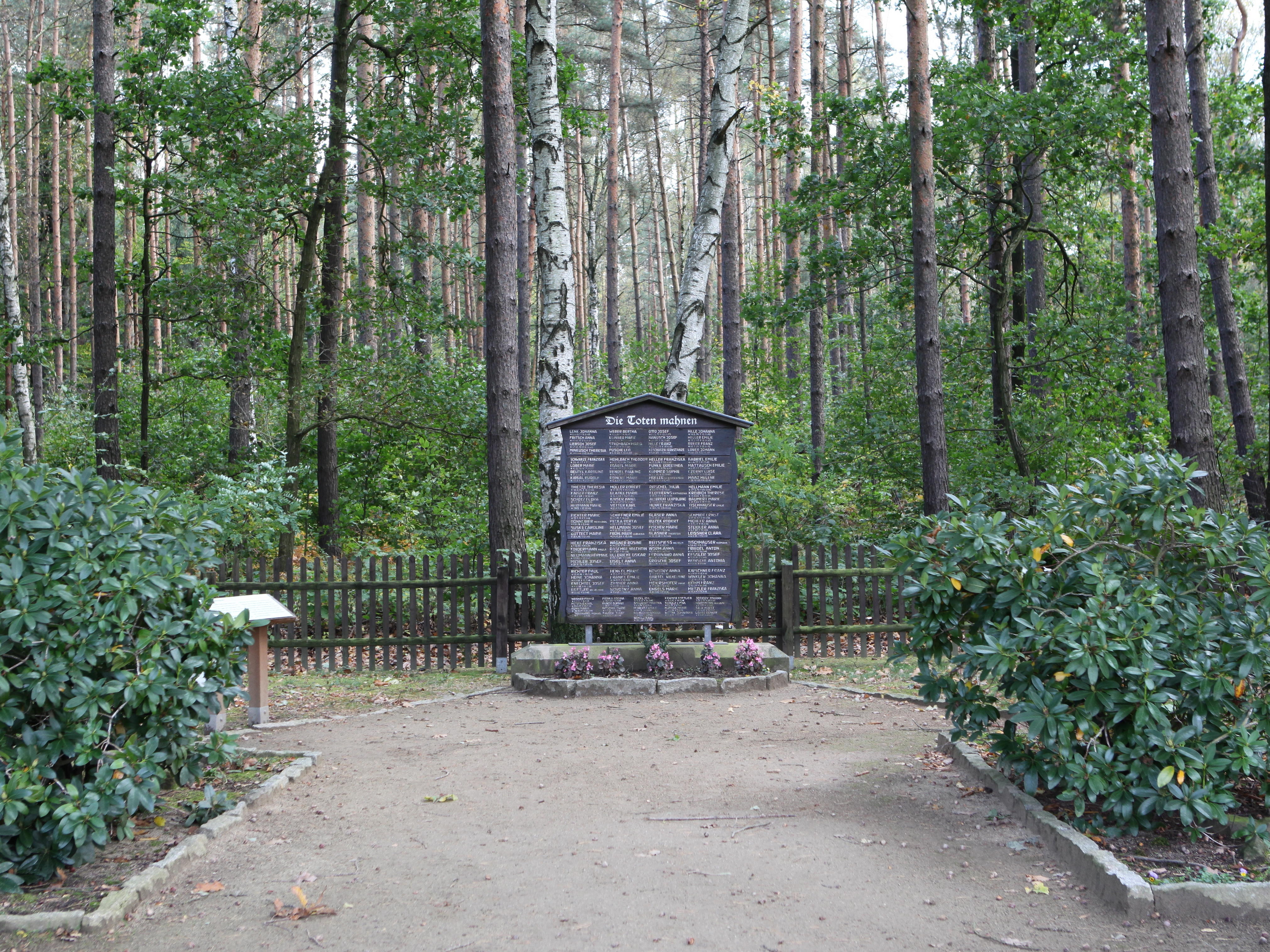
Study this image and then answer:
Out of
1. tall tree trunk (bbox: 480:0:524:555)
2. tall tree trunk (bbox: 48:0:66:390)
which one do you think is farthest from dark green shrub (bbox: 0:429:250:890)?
tall tree trunk (bbox: 48:0:66:390)

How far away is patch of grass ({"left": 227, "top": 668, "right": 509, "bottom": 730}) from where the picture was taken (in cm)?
853

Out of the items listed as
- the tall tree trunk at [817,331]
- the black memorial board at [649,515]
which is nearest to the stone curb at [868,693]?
the black memorial board at [649,515]

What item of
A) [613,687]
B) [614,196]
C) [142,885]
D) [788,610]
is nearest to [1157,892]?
[142,885]

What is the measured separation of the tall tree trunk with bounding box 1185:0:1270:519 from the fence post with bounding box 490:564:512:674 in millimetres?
11107

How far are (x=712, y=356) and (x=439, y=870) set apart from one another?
142ft

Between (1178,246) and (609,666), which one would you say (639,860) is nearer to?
(609,666)

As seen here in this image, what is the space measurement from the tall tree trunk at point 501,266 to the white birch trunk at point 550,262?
0.39 m

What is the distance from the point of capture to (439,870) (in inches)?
177

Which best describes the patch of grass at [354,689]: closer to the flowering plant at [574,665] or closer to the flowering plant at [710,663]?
the flowering plant at [574,665]

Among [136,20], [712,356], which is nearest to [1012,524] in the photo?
[136,20]

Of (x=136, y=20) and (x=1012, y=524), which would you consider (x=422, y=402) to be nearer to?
(x=1012, y=524)

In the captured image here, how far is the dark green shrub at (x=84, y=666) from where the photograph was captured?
4039 mm

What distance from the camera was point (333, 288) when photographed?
1608cm

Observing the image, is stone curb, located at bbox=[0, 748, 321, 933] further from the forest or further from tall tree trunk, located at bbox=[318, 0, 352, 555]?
tall tree trunk, located at bbox=[318, 0, 352, 555]
